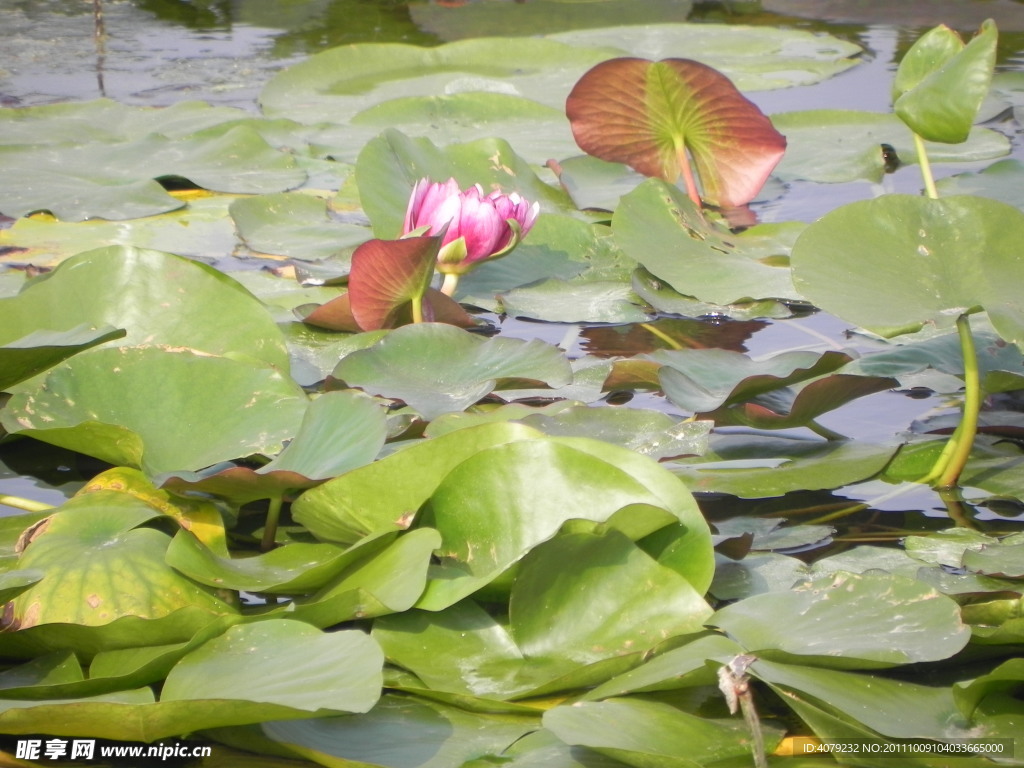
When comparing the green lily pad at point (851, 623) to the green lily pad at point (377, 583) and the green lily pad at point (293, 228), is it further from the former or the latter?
the green lily pad at point (293, 228)

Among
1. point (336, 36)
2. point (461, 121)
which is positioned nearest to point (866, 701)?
point (461, 121)

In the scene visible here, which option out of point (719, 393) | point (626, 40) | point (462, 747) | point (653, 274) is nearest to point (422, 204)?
point (653, 274)

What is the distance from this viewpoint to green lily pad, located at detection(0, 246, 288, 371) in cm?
122

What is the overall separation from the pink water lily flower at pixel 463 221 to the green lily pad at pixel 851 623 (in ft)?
2.40

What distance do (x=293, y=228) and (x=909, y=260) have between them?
111cm

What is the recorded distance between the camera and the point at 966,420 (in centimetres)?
106

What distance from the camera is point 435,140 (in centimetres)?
246

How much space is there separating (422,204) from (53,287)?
456 mm

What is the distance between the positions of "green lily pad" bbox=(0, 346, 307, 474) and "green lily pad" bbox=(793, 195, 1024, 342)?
0.52 metres

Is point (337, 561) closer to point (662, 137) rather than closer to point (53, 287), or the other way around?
point (53, 287)

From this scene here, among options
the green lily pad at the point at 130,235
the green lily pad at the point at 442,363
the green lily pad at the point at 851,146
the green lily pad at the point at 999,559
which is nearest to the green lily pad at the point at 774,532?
the green lily pad at the point at 999,559

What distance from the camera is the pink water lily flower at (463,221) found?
55.8 inches

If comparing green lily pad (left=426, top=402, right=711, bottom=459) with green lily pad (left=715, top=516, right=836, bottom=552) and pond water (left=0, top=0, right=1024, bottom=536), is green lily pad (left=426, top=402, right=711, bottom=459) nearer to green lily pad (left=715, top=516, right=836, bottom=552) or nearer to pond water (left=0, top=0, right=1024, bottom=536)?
green lily pad (left=715, top=516, right=836, bottom=552)

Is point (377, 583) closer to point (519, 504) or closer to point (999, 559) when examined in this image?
point (519, 504)
